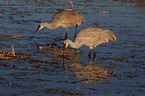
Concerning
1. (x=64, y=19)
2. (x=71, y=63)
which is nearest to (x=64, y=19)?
(x=64, y=19)

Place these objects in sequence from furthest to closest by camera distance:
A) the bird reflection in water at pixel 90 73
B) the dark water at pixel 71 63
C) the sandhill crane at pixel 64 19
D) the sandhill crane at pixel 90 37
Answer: the sandhill crane at pixel 64 19 → the sandhill crane at pixel 90 37 → the bird reflection in water at pixel 90 73 → the dark water at pixel 71 63

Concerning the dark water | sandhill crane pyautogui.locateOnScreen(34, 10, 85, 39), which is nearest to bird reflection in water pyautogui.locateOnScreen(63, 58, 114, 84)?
the dark water

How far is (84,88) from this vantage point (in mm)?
8266

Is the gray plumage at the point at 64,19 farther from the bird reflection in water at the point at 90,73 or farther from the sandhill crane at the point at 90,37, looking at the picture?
the bird reflection in water at the point at 90,73

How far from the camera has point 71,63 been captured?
1073 centimetres

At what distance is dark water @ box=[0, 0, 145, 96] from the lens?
8.26 m

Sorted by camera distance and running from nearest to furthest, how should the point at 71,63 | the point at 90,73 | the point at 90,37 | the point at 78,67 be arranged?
the point at 90,73
the point at 78,67
the point at 71,63
the point at 90,37

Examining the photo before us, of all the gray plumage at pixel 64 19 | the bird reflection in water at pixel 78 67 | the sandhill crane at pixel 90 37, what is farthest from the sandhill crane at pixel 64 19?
the sandhill crane at pixel 90 37

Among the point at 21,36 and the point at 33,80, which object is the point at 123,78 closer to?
the point at 33,80

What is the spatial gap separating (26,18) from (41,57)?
25.9 feet

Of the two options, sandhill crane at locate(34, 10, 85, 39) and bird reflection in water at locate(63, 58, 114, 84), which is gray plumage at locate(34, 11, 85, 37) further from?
bird reflection in water at locate(63, 58, 114, 84)

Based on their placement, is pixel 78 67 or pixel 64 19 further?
pixel 64 19

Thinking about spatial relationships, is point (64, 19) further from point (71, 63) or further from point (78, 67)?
point (78, 67)

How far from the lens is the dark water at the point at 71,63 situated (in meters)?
8.26
